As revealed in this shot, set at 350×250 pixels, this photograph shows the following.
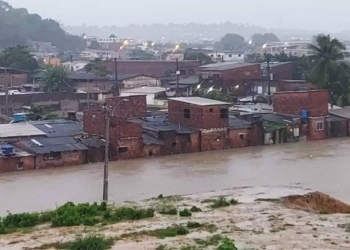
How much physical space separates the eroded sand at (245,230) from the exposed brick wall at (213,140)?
806 cm

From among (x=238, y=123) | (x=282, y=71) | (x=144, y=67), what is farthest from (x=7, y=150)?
(x=144, y=67)

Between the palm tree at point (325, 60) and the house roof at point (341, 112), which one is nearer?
the house roof at point (341, 112)

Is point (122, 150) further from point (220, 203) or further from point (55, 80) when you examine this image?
point (55, 80)

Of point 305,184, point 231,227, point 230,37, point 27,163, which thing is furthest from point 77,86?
point 230,37

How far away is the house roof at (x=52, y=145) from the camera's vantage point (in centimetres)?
1636

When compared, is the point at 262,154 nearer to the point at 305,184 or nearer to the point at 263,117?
the point at 263,117

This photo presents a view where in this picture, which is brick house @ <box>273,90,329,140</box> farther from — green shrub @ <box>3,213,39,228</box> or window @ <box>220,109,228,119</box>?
green shrub @ <box>3,213,39,228</box>

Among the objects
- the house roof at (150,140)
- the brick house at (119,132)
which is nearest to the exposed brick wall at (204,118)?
the house roof at (150,140)

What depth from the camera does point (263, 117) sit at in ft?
67.3

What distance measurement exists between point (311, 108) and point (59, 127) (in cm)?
733

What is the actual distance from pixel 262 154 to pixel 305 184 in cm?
354

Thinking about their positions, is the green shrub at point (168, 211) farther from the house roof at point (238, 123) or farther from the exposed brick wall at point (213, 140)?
the house roof at point (238, 123)

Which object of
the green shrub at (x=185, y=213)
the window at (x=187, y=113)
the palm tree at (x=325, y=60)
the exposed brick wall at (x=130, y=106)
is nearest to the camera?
the green shrub at (x=185, y=213)

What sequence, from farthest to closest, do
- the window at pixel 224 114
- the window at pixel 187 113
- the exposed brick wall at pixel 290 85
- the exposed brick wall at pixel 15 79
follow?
the exposed brick wall at pixel 15 79
the exposed brick wall at pixel 290 85
the window at pixel 187 113
the window at pixel 224 114
